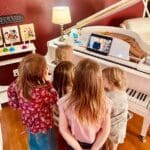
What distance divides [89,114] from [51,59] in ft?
5.48

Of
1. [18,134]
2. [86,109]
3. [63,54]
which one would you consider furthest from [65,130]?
[18,134]

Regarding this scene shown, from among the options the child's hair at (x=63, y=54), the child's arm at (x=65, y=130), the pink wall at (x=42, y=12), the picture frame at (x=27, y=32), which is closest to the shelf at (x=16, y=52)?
the picture frame at (x=27, y=32)

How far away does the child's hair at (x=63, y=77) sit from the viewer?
5.86 feet

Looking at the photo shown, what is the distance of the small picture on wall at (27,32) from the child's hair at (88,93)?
2165 millimetres

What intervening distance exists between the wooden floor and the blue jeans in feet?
0.92

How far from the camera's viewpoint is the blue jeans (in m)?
1.94

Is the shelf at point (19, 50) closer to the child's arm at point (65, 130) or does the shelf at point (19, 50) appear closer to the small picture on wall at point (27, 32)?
the small picture on wall at point (27, 32)

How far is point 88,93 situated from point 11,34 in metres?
2.26

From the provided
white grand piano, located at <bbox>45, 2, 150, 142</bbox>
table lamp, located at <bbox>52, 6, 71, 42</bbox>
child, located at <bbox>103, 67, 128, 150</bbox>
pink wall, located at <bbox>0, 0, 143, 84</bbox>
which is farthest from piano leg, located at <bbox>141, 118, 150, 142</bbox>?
pink wall, located at <bbox>0, 0, 143, 84</bbox>

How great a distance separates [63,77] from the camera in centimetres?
179

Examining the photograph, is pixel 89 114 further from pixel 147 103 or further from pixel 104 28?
pixel 104 28

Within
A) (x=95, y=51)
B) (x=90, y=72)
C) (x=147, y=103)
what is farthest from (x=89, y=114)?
(x=95, y=51)

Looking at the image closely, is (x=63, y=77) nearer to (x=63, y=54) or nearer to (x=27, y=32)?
(x=63, y=54)

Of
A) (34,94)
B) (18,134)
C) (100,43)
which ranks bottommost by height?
(18,134)
